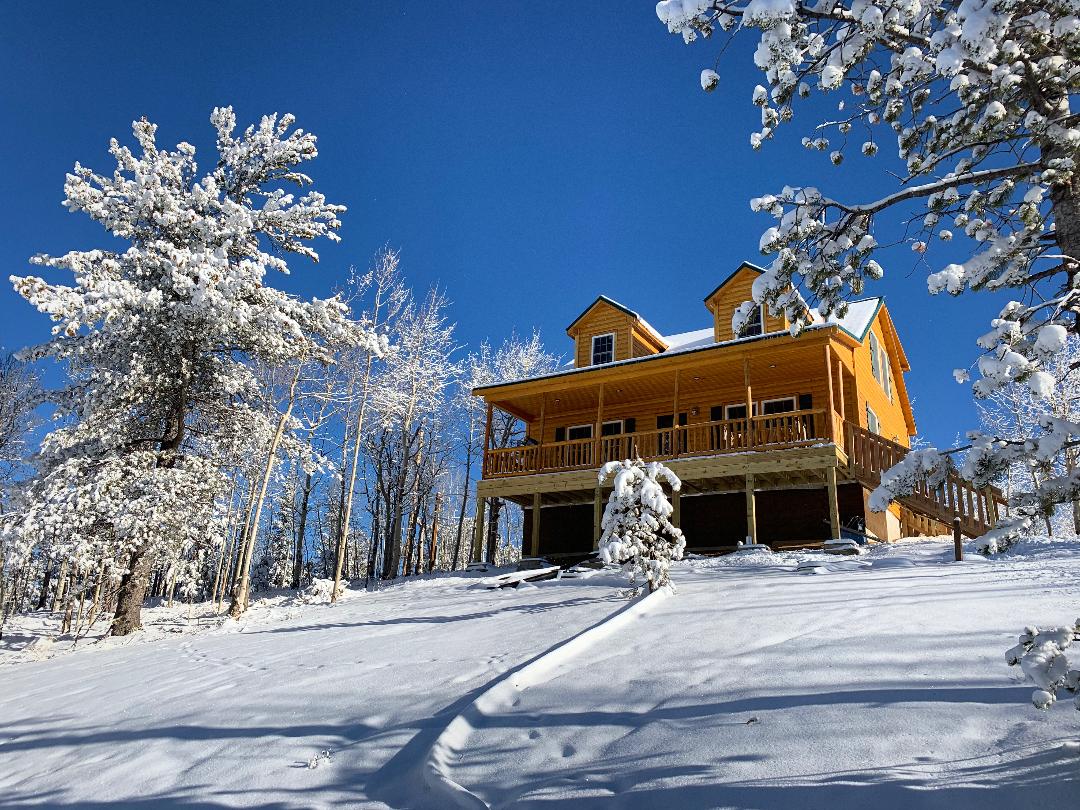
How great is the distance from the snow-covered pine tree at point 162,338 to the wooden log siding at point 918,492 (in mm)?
11277

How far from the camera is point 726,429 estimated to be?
636 inches

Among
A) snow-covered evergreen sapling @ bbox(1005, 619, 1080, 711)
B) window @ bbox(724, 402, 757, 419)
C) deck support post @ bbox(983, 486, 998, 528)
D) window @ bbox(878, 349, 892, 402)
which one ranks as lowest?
snow-covered evergreen sapling @ bbox(1005, 619, 1080, 711)

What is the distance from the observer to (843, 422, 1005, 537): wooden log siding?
12.1m

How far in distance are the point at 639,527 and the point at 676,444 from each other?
8.32 metres

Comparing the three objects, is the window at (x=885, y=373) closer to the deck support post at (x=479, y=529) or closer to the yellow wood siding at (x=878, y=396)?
the yellow wood siding at (x=878, y=396)

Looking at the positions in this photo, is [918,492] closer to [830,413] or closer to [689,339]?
[830,413]

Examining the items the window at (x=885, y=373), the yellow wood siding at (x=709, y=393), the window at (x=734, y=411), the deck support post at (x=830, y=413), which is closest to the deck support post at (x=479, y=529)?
the yellow wood siding at (x=709, y=393)

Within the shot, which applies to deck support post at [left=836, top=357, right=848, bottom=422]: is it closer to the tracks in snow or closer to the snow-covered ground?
the snow-covered ground

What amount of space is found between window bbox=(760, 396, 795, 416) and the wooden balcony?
0.44 m

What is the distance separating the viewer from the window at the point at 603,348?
68.7 ft

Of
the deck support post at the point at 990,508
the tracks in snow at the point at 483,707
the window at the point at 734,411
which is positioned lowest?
the tracks in snow at the point at 483,707

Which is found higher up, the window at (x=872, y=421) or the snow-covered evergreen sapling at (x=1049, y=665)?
the window at (x=872, y=421)

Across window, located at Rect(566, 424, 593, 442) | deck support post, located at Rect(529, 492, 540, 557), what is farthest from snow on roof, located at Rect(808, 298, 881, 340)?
deck support post, located at Rect(529, 492, 540, 557)

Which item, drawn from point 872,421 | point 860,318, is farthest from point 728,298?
point 872,421
